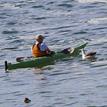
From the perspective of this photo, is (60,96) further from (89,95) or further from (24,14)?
(24,14)

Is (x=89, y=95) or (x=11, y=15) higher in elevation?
(x=11, y=15)

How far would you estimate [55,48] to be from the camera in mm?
33312

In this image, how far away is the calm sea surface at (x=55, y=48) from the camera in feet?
71.3

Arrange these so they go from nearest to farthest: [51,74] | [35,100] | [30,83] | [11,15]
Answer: [35,100], [30,83], [51,74], [11,15]

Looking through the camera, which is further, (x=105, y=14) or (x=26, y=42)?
(x=105, y=14)

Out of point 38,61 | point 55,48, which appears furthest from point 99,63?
point 55,48

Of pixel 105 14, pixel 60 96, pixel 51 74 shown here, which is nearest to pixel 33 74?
pixel 51 74

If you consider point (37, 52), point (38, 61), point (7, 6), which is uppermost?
point (7, 6)

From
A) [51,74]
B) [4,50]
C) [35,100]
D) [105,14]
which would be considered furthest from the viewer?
[105,14]

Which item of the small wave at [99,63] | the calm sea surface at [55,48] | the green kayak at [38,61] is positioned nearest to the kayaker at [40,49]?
the green kayak at [38,61]

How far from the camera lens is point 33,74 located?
87.8 feet

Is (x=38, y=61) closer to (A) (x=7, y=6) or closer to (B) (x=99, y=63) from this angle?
(B) (x=99, y=63)

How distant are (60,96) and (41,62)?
7080mm

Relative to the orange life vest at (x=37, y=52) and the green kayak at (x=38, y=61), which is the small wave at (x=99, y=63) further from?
the orange life vest at (x=37, y=52)
